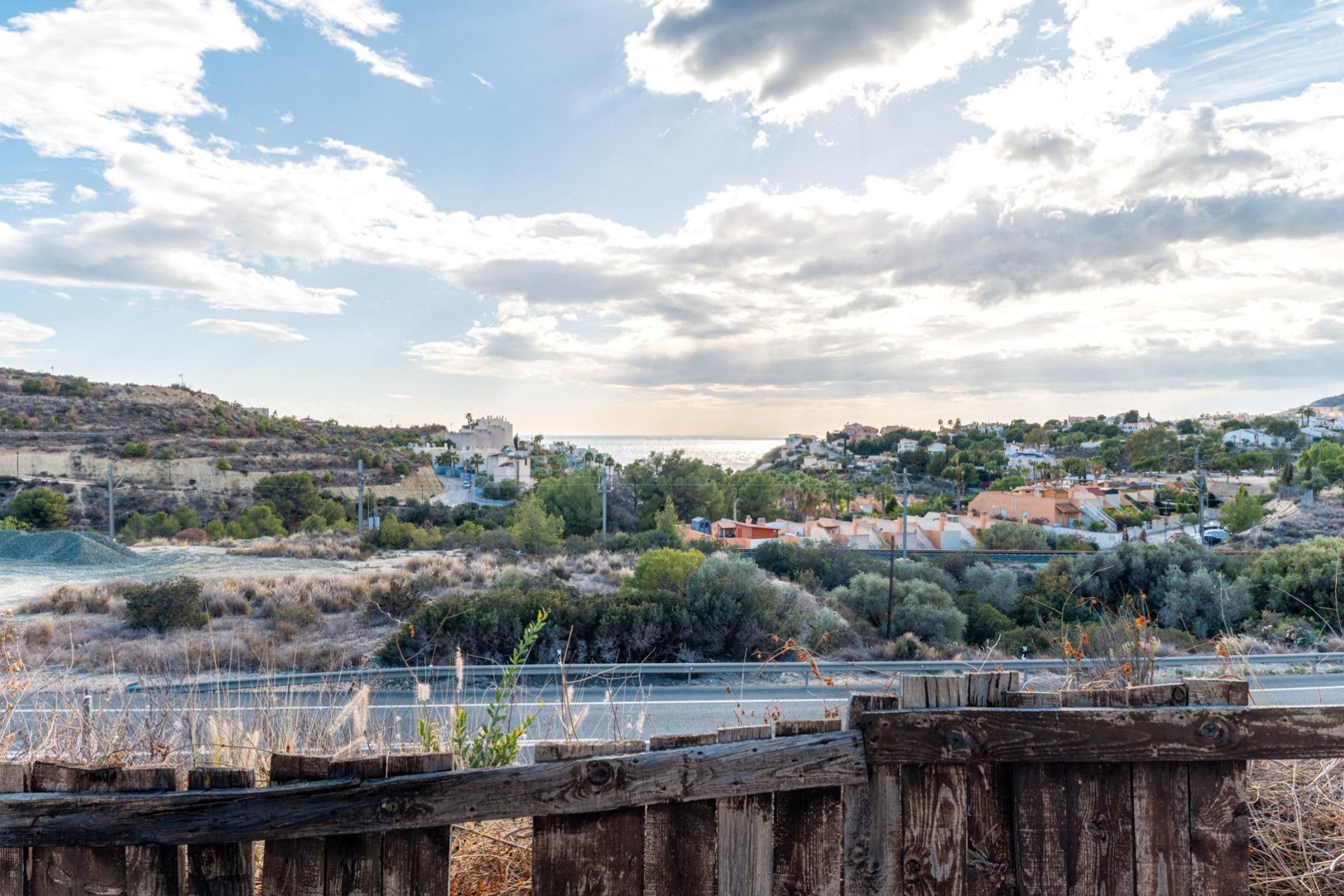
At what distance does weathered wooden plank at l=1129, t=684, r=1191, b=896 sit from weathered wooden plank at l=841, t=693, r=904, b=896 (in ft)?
1.94

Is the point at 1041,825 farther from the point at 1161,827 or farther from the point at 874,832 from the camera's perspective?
the point at 874,832

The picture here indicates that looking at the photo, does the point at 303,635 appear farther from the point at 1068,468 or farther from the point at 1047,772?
the point at 1068,468

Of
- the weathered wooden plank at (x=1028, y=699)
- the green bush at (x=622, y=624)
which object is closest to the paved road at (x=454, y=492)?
the green bush at (x=622, y=624)

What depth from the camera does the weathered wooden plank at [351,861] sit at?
6.10 feet

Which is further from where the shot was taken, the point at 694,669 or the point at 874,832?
the point at 694,669

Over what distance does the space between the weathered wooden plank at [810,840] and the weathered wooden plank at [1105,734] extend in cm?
17

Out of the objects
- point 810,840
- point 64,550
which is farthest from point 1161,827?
point 64,550

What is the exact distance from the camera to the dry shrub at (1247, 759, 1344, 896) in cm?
234

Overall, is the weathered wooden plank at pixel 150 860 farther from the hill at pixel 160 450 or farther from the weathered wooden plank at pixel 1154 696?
the hill at pixel 160 450

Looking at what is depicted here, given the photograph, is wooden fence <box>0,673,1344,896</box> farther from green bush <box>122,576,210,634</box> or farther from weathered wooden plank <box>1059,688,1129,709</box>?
green bush <box>122,576,210,634</box>

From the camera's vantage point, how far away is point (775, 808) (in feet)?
6.15

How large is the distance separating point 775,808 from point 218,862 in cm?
135

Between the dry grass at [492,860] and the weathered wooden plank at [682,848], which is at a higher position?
the weathered wooden plank at [682,848]

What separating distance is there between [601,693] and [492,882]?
682 cm
